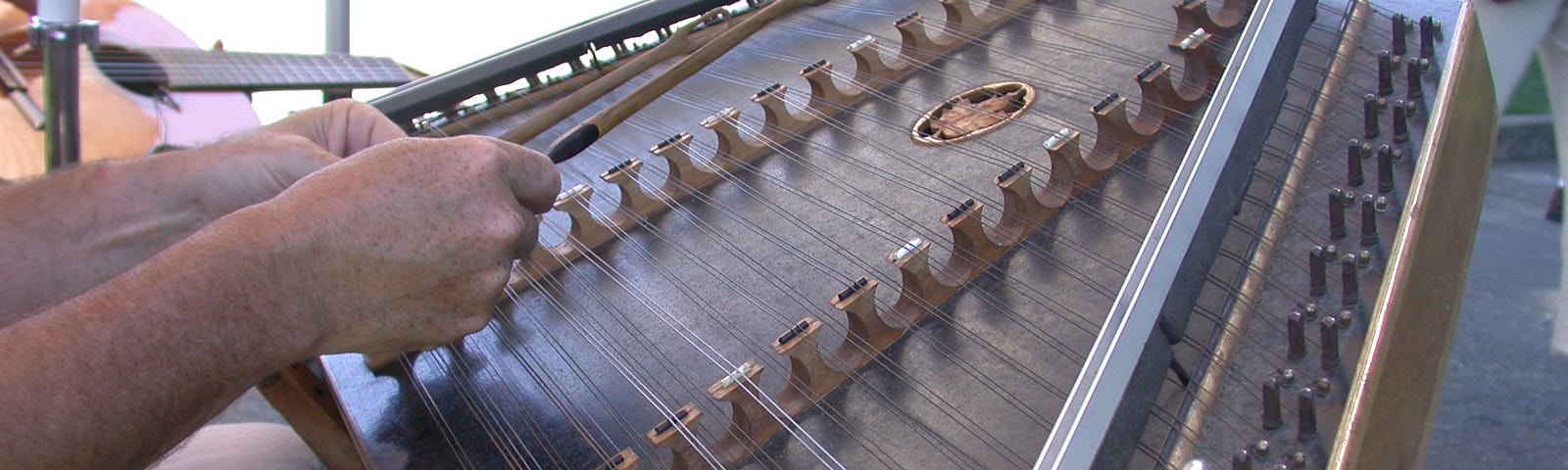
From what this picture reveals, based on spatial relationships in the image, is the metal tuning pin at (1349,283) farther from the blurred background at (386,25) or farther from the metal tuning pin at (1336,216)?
the blurred background at (386,25)

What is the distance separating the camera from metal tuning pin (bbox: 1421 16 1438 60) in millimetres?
1392

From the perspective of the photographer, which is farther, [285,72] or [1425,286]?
[285,72]

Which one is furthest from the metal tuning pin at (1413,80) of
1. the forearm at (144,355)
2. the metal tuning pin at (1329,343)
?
the forearm at (144,355)

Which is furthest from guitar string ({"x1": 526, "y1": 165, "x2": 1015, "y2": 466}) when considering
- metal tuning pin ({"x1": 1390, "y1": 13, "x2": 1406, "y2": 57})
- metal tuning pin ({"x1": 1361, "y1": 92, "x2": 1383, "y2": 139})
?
metal tuning pin ({"x1": 1390, "y1": 13, "x2": 1406, "y2": 57})

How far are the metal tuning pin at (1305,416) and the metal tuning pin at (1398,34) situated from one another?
0.70 m

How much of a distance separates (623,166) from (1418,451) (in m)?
0.87

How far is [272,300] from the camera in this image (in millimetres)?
818

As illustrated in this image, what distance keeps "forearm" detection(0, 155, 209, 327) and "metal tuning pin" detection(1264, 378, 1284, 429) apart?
90 cm

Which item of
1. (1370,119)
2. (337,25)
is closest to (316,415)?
(1370,119)

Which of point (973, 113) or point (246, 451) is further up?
point (973, 113)

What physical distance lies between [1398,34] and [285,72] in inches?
75.3

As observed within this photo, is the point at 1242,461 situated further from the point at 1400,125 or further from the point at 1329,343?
the point at 1400,125

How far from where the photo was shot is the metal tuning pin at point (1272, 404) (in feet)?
2.86

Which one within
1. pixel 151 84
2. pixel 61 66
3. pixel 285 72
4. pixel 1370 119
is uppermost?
pixel 1370 119
